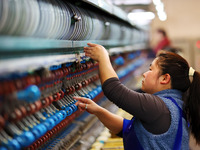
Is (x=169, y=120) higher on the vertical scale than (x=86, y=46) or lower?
lower

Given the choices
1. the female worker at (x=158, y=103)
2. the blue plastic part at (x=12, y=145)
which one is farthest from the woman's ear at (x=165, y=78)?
the blue plastic part at (x=12, y=145)

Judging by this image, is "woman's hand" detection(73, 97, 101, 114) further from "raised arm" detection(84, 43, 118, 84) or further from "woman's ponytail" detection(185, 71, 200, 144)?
"woman's ponytail" detection(185, 71, 200, 144)

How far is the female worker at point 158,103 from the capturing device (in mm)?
1771

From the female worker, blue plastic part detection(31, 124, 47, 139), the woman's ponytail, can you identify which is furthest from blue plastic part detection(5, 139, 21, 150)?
the woman's ponytail

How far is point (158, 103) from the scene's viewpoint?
1841 millimetres

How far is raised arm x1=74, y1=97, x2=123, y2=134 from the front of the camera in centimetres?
200

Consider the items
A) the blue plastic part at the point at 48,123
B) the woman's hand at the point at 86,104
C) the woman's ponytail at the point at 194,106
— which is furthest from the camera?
the woman's ponytail at the point at 194,106

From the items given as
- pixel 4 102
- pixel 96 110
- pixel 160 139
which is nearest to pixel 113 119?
pixel 96 110

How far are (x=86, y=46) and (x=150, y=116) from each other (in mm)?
684

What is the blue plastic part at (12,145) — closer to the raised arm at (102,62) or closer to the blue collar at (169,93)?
the raised arm at (102,62)

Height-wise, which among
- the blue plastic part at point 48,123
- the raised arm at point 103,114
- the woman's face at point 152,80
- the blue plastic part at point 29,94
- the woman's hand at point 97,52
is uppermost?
the woman's hand at point 97,52

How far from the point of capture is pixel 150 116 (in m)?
1.80

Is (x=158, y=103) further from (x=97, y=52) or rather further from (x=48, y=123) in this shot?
(x=48, y=123)

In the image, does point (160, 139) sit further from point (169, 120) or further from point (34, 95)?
point (34, 95)
